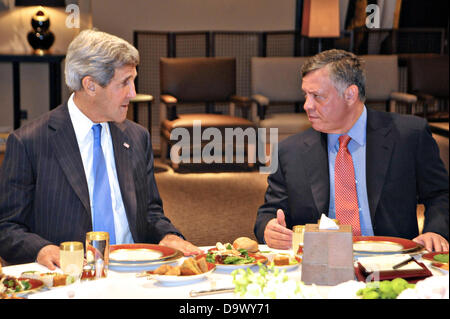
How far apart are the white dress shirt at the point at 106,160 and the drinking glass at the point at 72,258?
60 centimetres

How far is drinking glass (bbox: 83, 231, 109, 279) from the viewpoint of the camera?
1.71 metres

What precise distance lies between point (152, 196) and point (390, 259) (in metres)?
1.00

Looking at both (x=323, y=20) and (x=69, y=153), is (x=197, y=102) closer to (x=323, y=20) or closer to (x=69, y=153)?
(x=323, y=20)

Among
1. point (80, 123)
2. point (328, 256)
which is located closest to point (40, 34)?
point (80, 123)

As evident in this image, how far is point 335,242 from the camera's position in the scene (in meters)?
1.60

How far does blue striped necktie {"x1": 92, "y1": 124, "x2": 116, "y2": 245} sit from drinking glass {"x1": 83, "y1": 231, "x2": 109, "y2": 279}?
54 cm

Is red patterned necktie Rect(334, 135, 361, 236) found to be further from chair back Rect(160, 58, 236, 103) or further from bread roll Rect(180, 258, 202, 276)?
chair back Rect(160, 58, 236, 103)

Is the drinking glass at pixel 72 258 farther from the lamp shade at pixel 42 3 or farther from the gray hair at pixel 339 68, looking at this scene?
the lamp shade at pixel 42 3

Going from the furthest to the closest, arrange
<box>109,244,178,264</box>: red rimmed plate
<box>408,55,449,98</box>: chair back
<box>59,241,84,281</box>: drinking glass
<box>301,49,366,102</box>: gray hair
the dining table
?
1. <box>408,55,449,98</box>: chair back
2. <box>301,49,366,102</box>: gray hair
3. <box>109,244,178,264</box>: red rimmed plate
4. <box>59,241,84,281</box>: drinking glass
5. the dining table

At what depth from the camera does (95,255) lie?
171 centimetres

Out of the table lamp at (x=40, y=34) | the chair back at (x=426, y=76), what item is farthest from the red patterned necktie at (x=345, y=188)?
the table lamp at (x=40, y=34)

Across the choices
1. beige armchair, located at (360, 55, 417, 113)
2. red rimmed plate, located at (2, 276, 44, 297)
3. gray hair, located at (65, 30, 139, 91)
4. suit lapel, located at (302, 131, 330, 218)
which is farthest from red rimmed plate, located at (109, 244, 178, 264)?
beige armchair, located at (360, 55, 417, 113)

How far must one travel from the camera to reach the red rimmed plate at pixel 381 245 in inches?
75.4
